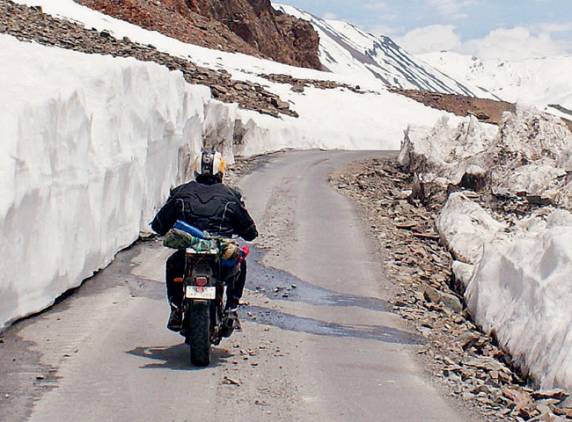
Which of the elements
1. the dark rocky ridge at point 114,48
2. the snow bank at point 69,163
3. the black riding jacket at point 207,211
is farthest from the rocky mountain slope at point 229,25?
the black riding jacket at point 207,211

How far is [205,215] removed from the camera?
8297 mm

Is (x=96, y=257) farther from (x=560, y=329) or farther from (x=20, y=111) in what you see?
(x=560, y=329)

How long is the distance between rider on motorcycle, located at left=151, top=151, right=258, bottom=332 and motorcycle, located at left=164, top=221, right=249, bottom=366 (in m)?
0.17

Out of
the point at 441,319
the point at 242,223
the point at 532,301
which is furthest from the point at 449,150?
the point at 242,223

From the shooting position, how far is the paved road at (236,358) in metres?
6.89

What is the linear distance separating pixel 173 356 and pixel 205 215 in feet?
4.25

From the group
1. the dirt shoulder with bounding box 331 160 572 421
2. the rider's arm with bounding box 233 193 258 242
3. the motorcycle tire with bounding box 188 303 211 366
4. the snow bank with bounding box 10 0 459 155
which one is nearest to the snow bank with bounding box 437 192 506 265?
the dirt shoulder with bounding box 331 160 572 421

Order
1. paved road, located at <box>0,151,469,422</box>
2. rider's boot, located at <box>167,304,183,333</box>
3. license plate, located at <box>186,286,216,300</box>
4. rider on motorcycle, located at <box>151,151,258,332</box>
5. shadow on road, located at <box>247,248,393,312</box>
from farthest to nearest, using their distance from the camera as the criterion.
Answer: shadow on road, located at <box>247,248,393,312</box>
rider on motorcycle, located at <box>151,151,258,332</box>
rider's boot, located at <box>167,304,183,333</box>
license plate, located at <box>186,286,216,300</box>
paved road, located at <box>0,151,469,422</box>

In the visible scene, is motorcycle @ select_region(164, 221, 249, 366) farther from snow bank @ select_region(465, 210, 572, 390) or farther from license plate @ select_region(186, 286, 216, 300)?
snow bank @ select_region(465, 210, 572, 390)

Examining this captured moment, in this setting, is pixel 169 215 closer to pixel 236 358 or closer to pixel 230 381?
pixel 236 358

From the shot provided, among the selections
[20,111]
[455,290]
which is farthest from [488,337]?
[20,111]

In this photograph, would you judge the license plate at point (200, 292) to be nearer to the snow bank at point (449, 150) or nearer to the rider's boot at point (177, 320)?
the rider's boot at point (177, 320)

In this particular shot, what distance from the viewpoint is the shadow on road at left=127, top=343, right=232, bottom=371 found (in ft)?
26.1

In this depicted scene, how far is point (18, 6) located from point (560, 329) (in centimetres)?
4453
